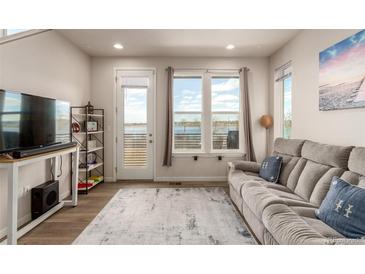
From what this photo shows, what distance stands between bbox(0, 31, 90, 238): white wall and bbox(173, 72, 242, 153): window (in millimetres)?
2024

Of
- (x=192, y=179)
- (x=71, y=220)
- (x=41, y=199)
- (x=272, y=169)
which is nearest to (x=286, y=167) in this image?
(x=272, y=169)

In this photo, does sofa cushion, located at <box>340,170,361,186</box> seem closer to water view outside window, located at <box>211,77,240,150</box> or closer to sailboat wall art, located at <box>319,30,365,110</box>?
sailboat wall art, located at <box>319,30,365,110</box>

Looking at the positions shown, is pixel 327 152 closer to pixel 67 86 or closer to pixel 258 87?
pixel 258 87

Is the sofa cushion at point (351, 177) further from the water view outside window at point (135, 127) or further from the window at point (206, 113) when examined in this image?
the water view outside window at point (135, 127)

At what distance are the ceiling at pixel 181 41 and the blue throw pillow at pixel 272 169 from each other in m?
1.99

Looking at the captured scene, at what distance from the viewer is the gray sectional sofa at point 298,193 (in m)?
1.66

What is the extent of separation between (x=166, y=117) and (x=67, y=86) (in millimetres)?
1955

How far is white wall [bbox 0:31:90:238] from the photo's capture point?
8.16 ft

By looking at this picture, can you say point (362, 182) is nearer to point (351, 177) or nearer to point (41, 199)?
point (351, 177)

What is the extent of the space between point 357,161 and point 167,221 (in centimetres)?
215

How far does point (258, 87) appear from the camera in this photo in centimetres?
486

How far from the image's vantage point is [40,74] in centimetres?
307
